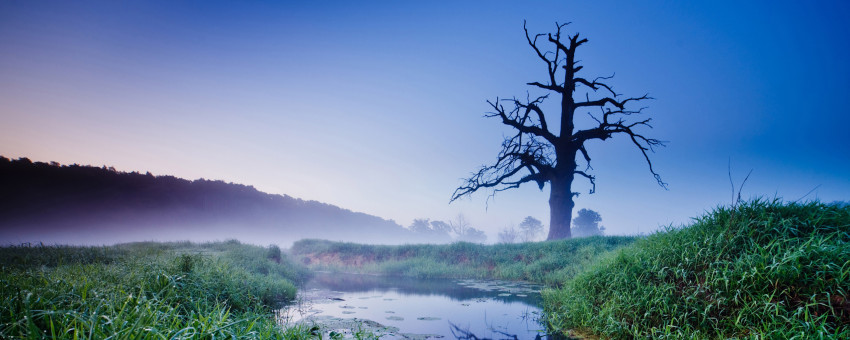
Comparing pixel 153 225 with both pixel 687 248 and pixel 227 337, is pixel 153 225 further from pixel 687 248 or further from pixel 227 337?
pixel 687 248

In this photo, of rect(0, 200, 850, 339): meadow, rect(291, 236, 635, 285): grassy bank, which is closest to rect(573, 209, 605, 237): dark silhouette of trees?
rect(291, 236, 635, 285): grassy bank

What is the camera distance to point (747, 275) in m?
4.82

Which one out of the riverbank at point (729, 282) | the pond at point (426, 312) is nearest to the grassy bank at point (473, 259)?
the pond at point (426, 312)

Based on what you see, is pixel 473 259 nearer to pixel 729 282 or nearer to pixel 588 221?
pixel 729 282

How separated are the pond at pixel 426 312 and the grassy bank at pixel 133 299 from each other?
1111mm

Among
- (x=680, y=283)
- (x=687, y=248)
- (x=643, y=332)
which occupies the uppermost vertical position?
(x=687, y=248)

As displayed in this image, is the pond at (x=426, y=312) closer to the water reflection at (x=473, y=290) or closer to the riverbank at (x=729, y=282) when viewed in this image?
the water reflection at (x=473, y=290)

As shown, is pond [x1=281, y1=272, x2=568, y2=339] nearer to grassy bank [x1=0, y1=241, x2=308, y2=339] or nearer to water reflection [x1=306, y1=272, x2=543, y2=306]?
water reflection [x1=306, y1=272, x2=543, y2=306]

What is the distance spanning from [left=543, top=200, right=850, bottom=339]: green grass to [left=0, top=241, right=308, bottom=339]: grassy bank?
5220 millimetres

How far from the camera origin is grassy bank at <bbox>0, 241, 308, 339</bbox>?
2784mm

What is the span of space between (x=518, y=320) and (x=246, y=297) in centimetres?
599

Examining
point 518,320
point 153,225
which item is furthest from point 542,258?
point 153,225

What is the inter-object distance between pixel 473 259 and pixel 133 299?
15.3 m

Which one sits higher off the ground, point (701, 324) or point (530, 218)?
point (530, 218)
